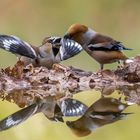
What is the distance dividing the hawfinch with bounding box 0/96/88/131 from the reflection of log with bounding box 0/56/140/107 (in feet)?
3.11

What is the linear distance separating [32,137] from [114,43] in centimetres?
290

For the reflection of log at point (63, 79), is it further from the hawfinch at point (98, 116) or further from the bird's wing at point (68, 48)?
the hawfinch at point (98, 116)

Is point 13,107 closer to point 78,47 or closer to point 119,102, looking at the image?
point 119,102

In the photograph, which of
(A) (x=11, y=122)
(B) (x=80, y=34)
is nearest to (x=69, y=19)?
(B) (x=80, y=34)

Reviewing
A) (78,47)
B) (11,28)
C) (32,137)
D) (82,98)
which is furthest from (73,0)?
(32,137)

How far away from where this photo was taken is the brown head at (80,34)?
378 inches

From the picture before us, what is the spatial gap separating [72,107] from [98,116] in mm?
371

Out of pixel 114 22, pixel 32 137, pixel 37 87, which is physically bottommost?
pixel 114 22

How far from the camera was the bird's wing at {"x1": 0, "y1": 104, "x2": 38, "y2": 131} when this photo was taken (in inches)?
277

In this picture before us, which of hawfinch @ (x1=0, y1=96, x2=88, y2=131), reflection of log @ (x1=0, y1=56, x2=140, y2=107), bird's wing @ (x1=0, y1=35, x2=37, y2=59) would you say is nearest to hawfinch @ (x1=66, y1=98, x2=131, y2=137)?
hawfinch @ (x1=0, y1=96, x2=88, y2=131)

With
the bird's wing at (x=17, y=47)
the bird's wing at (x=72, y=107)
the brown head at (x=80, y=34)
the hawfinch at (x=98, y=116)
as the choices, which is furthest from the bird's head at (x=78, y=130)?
the brown head at (x=80, y=34)

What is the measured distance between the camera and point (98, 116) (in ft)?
23.8

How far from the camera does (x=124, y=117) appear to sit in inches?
283

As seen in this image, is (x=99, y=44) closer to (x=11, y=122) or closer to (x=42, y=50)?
(x=42, y=50)
